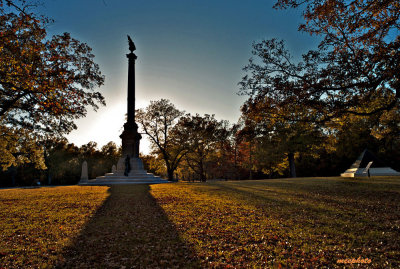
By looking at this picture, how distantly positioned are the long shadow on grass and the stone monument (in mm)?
19644

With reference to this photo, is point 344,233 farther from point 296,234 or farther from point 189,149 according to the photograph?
point 189,149

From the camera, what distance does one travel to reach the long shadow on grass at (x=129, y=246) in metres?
4.26

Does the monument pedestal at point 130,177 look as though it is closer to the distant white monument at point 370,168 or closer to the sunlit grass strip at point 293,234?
the sunlit grass strip at point 293,234

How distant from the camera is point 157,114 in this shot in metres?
39.1

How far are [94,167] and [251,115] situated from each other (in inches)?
2254

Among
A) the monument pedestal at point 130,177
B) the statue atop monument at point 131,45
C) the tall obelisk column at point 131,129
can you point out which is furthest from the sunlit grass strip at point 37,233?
the statue atop monument at point 131,45

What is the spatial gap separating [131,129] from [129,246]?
85.7ft

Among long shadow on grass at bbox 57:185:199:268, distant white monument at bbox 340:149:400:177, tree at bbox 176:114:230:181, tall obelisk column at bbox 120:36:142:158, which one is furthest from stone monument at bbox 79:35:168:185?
distant white monument at bbox 340:149:400:177

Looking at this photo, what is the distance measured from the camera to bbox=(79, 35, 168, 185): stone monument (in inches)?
1047

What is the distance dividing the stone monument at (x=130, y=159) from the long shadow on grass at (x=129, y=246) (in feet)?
64.4

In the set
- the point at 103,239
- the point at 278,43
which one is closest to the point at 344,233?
the point at 103,239

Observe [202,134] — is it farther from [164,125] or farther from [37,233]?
[37,233]

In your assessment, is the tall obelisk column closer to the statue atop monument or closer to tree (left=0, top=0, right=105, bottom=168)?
the statue atop monument

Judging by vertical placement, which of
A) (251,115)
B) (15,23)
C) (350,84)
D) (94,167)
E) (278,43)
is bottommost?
(94,167)
